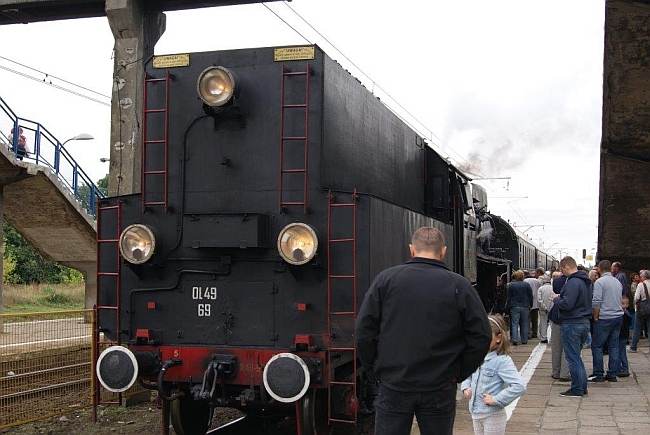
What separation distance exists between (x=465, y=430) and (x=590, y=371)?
4593mm

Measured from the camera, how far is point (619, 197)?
27.6ft

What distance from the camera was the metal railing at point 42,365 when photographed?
8555 mm

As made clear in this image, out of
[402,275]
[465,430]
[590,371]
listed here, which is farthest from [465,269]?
[402,275]

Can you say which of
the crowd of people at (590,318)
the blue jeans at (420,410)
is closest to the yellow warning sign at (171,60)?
the blue jeans at (420,410)

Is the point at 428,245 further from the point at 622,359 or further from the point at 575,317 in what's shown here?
the point at 622,359

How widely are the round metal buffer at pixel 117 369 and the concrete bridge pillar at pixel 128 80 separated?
5.96m

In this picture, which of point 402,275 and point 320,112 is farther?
point 320,112

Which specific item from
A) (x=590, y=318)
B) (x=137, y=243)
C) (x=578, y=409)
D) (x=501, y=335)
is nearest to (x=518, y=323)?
(x=590, y=318)

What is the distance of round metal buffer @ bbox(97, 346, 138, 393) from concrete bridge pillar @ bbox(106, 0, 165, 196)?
596cm

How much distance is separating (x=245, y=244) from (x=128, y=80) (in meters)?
7.36

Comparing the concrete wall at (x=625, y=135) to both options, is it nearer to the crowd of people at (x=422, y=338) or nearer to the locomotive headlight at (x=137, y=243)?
the crowd of people at (x=422, y=338)

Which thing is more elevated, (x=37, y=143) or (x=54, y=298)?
(x=37, y=143)

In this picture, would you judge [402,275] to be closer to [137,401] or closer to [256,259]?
[256,259]

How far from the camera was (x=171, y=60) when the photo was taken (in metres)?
6.71
